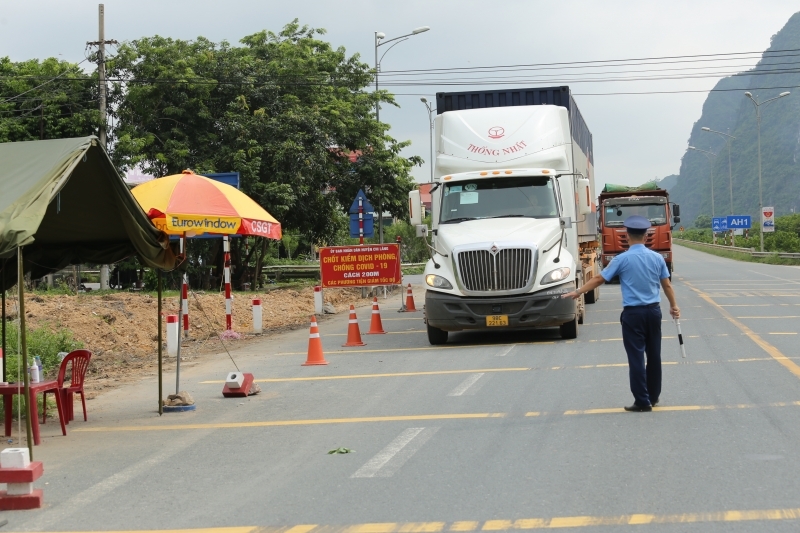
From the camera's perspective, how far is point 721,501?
6238 mm

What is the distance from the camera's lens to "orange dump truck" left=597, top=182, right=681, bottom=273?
36.0 m

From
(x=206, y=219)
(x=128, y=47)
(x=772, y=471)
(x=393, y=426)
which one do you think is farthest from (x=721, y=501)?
(x=128, y=47)

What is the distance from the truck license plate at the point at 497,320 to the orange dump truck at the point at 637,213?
21.2m

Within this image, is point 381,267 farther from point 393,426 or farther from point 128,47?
point 128,47

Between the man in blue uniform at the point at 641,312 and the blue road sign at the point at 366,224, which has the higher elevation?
the blue road sign at the point at 366,224

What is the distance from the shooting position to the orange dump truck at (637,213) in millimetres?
36000

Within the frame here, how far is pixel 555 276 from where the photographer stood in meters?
15.9

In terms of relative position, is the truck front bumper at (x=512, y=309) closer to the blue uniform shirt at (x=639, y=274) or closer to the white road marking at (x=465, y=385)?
the white road marking at (x=465, y=385)

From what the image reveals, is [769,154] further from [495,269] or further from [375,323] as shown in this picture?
[495,269]

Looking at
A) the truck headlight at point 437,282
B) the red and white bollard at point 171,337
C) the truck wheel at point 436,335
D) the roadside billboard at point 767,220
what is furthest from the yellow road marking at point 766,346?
the roadside billboard at point 767,220

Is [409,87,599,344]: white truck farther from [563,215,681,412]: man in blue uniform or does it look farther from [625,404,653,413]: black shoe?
[625,404,653,413]: black shoe

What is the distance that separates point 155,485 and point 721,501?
4.12 m

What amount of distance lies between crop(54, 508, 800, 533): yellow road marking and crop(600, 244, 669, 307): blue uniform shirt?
151 inches

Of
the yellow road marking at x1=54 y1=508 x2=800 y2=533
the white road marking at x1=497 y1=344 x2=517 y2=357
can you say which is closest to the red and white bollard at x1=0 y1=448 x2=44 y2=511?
the yellow road marking at x1=54 y1=508 x2=800 y2=533
